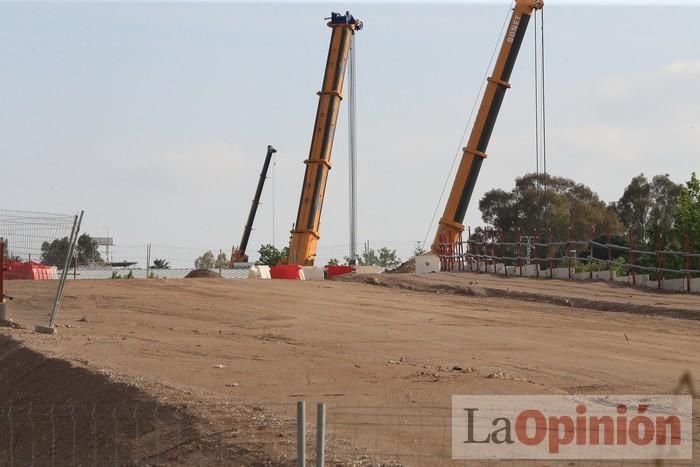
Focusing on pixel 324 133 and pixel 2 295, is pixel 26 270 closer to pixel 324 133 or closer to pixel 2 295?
pixel 2 295

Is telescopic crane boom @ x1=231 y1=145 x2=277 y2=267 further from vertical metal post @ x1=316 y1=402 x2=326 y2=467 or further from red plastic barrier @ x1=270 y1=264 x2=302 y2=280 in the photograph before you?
vertical metal post @ x1=316 y1=402 x2=326 y2=467

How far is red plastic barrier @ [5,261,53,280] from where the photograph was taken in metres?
23.7

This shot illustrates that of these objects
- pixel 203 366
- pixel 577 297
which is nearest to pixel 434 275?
pixel 577 297

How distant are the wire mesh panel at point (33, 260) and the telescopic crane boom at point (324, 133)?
26749mm

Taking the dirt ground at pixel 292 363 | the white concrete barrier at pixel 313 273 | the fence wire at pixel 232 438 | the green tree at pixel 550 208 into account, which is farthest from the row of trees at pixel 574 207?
the fence wire at pixel 232 438

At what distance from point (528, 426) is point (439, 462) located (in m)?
1.97

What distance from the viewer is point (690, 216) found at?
1919 inches

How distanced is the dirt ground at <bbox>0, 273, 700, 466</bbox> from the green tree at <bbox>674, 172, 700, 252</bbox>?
13418 mm

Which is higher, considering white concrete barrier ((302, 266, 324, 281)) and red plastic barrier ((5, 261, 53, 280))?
white concrete barrier ((302, 266, 324, 281))

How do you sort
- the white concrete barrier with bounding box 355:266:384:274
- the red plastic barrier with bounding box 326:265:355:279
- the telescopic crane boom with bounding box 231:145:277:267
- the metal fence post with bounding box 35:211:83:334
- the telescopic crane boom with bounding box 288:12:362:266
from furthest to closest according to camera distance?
1. the telescopic crane boom with bounding box 231:145:277:267
2. the red plastic barrier with bounding box 326:265:355:279
3. the white concrete barrier with bounding box 355:266:384:274
4. the telescopic crane boom with bounding box 288:12:362:266
5. the metal fence post with bounding box 35:211:83:334

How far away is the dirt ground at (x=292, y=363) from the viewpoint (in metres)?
11.9

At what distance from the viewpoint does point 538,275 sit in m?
42.3

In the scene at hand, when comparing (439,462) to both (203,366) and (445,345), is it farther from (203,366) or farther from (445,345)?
(445,345)

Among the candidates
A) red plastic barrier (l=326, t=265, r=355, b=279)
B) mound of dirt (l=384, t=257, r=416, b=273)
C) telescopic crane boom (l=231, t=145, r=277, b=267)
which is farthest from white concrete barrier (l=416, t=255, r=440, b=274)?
telescopic crane boom (l=231, t=145, r=277, b=267)
